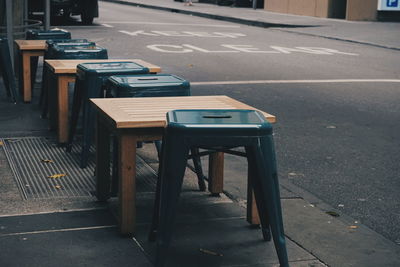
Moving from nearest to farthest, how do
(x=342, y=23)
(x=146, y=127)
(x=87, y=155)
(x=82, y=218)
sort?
(x=146, y=127) < (x=82, y=218) < (x=87, y=155) < (x=342, y=23)

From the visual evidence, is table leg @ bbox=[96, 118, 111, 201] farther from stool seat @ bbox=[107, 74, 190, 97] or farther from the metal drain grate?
stool seat @ bbox=[107, 74, 190, 97]

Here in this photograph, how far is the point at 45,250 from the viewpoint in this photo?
434cm

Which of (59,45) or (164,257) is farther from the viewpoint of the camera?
(59,45)

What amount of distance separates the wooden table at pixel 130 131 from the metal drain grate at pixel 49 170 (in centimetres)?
48

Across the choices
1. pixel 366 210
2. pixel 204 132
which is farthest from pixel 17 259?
pixel 366 210

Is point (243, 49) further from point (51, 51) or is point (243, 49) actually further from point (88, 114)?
point (88, 114)

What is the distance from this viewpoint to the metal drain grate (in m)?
5.58

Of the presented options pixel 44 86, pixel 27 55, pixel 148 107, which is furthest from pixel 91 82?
pixel 27 55

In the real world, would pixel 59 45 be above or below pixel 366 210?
above

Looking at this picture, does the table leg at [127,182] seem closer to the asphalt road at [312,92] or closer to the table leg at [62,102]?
the asphalt road at [312,92]

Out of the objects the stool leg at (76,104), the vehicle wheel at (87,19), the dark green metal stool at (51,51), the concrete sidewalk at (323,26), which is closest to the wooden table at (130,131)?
the stool leg at (76,104)

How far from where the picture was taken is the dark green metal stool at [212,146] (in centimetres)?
393

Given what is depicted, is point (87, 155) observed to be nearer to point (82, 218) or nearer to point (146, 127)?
point (82, 218)

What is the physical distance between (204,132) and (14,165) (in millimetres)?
2797
